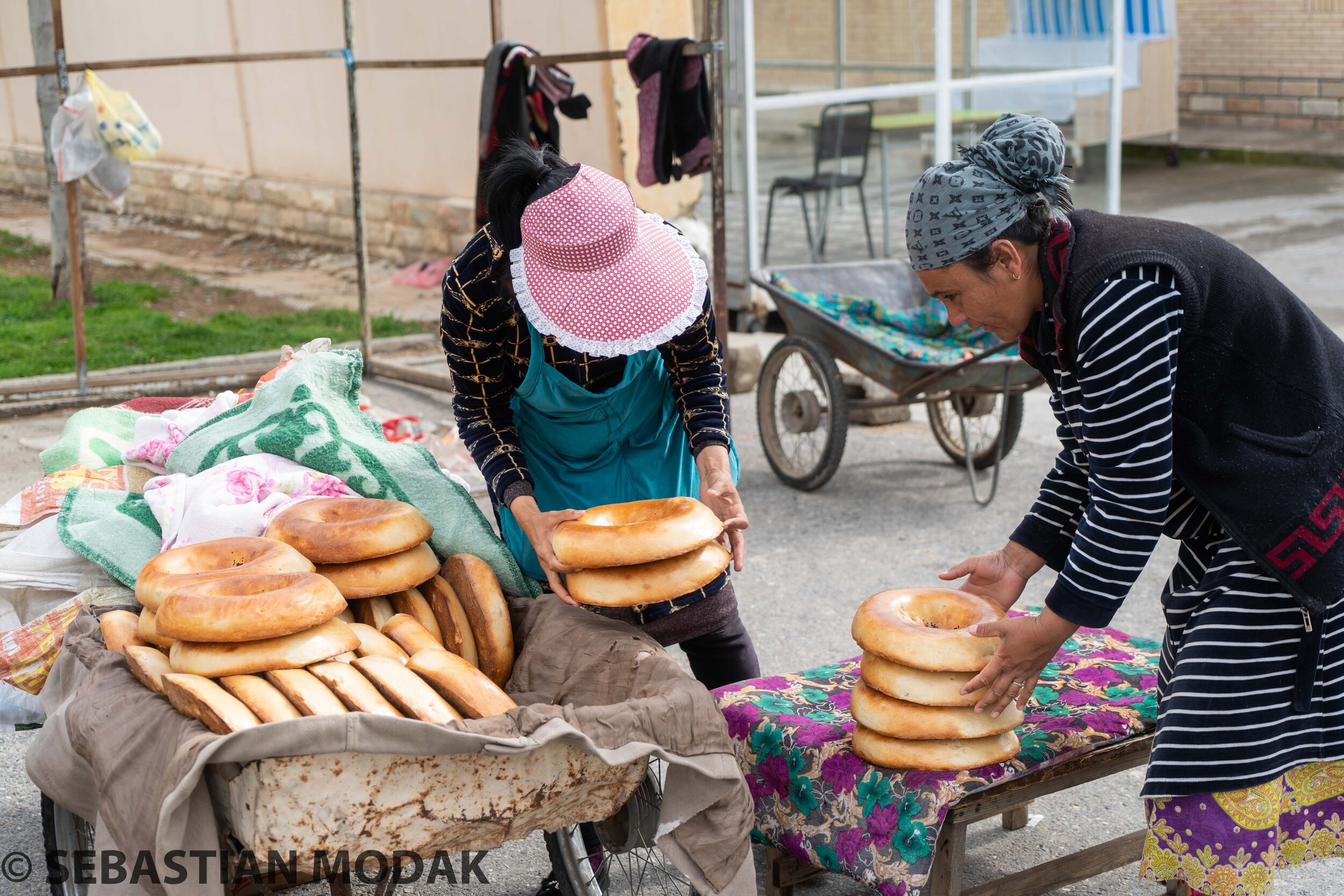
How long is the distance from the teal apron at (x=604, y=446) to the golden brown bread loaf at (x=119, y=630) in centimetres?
82

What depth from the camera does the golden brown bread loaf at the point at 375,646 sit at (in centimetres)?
228

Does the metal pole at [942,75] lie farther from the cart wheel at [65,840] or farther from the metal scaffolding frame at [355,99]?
the cart wheel at [65,840]

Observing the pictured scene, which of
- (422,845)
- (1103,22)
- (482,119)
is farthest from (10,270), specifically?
(422,845)

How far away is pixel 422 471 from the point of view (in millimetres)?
3000

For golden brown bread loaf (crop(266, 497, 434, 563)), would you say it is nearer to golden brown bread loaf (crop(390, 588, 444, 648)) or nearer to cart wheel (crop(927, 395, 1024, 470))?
golden brown bread loaf (crop(390, 588, 444, 648))

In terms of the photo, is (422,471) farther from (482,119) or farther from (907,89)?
(907,89)

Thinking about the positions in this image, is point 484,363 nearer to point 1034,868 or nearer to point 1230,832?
point 1034,868

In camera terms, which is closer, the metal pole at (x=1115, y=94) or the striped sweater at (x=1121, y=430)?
the striped sweater at (x=1121, y=430)

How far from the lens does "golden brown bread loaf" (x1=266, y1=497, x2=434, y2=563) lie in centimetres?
246

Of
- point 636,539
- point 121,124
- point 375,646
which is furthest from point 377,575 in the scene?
point 121,124

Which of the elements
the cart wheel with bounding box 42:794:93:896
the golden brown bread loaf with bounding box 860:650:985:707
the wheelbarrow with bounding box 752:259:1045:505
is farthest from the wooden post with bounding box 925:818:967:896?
the wheelbarrow with bounding box 752:259:1045:505

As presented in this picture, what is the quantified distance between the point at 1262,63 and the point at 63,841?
1705cm

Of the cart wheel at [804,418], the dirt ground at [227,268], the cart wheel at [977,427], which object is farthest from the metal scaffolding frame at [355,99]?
the dirt ground at [227,268]

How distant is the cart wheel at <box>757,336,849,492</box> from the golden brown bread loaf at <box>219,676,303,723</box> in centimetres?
376
